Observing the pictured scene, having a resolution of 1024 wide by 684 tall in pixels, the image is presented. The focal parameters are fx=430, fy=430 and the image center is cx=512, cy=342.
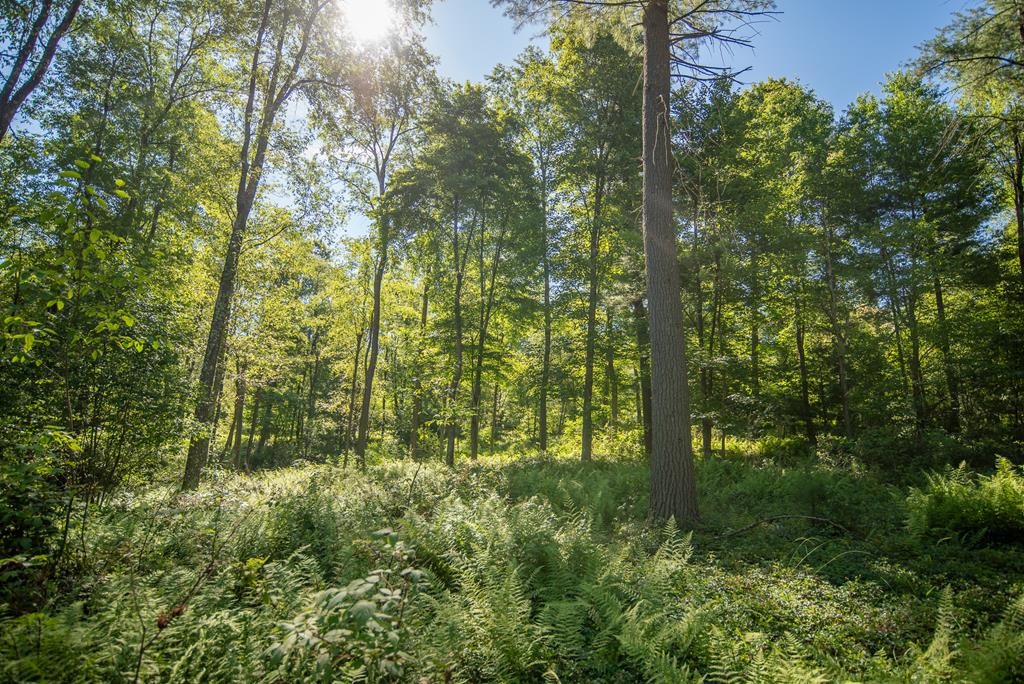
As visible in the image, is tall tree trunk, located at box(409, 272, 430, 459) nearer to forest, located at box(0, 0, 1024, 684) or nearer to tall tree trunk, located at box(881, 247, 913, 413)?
forest, located at box(0, 0, 1024, 684)

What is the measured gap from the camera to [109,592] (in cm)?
335

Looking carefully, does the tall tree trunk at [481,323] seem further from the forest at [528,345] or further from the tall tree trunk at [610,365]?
the tall tree trunk at [610,365]

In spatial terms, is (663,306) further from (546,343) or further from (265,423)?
(265,423)

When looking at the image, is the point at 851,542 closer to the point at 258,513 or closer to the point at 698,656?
the point at 698,656

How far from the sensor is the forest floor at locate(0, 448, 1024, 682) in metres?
2.67

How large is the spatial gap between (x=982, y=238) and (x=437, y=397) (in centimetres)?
2115

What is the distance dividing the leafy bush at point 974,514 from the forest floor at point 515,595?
3 centimetres

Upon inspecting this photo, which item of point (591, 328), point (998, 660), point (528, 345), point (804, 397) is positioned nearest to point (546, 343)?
point (591, 328)

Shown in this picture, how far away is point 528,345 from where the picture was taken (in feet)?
77.2

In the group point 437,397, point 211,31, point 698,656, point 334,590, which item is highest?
point 211,31

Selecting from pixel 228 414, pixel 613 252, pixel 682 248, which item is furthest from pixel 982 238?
pixel 228 414

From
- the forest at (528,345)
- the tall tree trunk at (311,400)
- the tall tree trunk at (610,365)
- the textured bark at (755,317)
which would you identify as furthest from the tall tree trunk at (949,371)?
the tall tree trunk at (311,400)

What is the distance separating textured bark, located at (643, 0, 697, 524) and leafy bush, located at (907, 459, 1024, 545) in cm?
335

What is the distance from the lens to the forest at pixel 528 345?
10.8 feet
